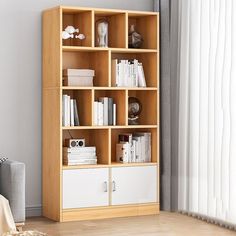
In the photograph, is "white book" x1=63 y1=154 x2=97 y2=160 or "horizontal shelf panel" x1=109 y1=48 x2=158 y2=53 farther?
"horizontal shelf panel" x1=109 y1=48 x2=158 y2=53

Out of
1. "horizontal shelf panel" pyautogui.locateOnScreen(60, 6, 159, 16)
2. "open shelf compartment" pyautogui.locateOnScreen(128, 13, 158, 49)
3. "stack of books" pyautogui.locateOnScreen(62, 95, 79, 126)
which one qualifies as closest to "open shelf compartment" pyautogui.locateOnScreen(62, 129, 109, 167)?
"stack of books" pyautogui.locateOnScreen(62, 95, 79, 126)

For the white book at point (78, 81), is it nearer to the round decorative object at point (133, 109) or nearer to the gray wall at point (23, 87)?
the gray wall at point (23, 87)

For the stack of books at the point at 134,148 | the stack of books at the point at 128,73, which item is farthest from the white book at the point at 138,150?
the stack of books at the point at 128,73

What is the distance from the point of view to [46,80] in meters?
6.75

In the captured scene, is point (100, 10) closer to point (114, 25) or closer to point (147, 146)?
point (114, 25)

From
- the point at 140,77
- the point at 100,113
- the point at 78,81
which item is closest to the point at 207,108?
the point at 140,77

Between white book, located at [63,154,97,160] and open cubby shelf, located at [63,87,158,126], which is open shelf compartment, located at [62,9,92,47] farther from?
white book, located at [63,154,97,160]

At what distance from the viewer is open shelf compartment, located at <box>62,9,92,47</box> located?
6.70m

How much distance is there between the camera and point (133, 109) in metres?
7.01

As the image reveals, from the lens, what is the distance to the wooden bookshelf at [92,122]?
6543 mm

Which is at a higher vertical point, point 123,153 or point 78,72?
point 78,72

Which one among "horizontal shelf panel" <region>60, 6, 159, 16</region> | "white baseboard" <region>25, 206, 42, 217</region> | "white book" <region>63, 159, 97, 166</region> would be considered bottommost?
"white baseboard" <region>25, 206, 42, 217</region>

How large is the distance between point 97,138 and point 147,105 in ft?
2.11

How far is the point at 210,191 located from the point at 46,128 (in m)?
1.67
